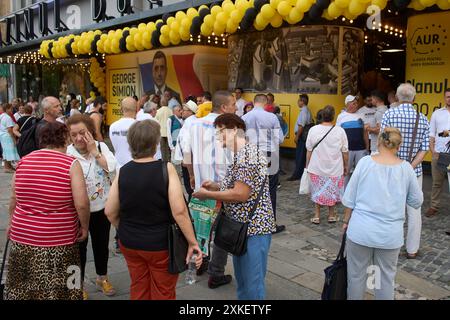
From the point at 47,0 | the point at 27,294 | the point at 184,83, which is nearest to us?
the point at 27,294

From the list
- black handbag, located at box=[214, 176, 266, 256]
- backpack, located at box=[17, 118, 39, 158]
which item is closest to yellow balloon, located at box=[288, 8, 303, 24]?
backpack, located at box=[17, 118, 39, 158]

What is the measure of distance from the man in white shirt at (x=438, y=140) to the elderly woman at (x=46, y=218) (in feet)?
16.7

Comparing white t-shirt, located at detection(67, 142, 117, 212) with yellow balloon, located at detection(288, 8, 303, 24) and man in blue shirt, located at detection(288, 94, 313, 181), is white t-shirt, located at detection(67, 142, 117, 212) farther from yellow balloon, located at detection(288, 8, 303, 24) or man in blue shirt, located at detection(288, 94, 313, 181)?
man in blue shirt, located at detection(288, 94, 313, 181)

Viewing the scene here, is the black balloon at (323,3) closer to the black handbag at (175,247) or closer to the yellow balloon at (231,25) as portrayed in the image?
the yellow balloon at (231,25)

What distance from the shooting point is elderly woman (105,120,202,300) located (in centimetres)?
290

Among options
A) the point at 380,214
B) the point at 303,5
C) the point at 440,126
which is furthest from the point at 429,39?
the point at 380,214

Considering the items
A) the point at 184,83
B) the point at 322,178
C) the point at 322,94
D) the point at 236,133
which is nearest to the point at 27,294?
the point at 236,133

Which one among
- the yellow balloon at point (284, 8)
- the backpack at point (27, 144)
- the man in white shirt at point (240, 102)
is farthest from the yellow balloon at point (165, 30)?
the backpack at point (27, 144)

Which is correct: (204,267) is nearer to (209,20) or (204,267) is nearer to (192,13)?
(209,20)

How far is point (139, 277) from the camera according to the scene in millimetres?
3076

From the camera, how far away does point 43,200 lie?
3125mm

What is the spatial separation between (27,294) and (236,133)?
193 centimetres
